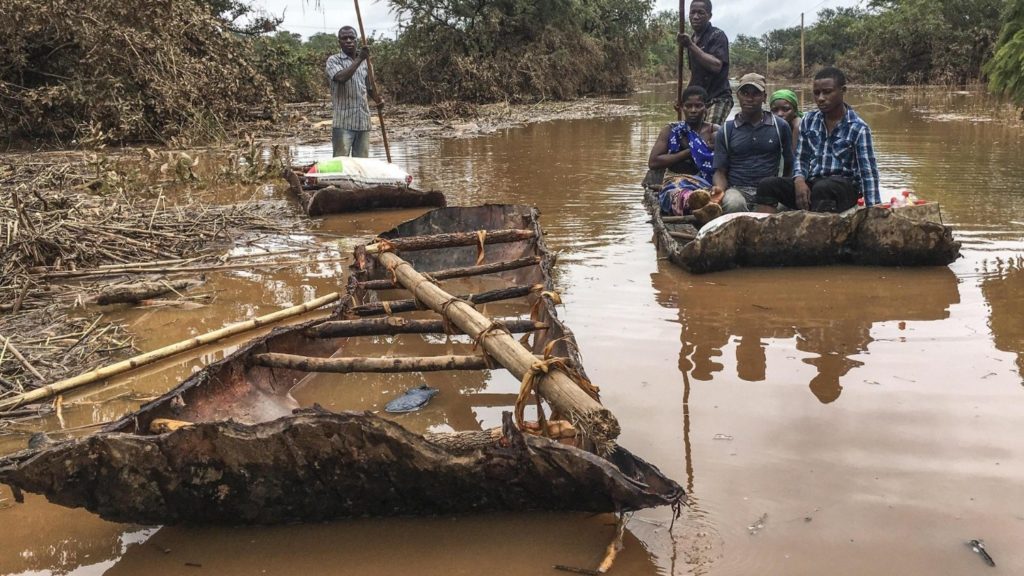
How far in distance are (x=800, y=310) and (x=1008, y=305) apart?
1.06 m

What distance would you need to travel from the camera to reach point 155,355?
11.7ft

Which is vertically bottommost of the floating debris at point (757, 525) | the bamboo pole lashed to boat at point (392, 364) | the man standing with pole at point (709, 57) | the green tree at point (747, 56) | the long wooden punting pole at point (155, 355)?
the floating debris at point (757, 525)

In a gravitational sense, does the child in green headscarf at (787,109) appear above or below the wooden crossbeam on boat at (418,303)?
above

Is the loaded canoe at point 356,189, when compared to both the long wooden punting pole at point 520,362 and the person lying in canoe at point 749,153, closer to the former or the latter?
the person lying in canoe at point 749,153

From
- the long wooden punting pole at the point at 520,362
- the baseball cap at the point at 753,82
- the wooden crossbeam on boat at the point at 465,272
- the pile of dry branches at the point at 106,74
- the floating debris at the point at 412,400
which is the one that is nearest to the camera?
the long wooden punting pole at the point at 520,362

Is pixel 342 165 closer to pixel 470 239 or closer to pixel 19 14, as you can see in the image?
pixel 470 239

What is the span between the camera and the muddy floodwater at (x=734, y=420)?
2170 mm

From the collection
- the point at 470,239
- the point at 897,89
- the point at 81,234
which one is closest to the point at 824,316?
the point at 470,239

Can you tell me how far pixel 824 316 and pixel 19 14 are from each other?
12228 mm

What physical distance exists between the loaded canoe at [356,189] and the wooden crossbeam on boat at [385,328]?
12.6 feet

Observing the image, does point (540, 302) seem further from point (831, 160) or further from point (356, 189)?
point (356, 189)

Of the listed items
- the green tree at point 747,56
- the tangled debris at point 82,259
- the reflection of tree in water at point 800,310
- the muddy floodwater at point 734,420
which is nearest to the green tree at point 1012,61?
the muddy floodwater at point 734,420

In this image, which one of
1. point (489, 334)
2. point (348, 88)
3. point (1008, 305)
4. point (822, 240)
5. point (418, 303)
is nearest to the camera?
point (489, 334)

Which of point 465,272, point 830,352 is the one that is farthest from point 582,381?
point 465,272
